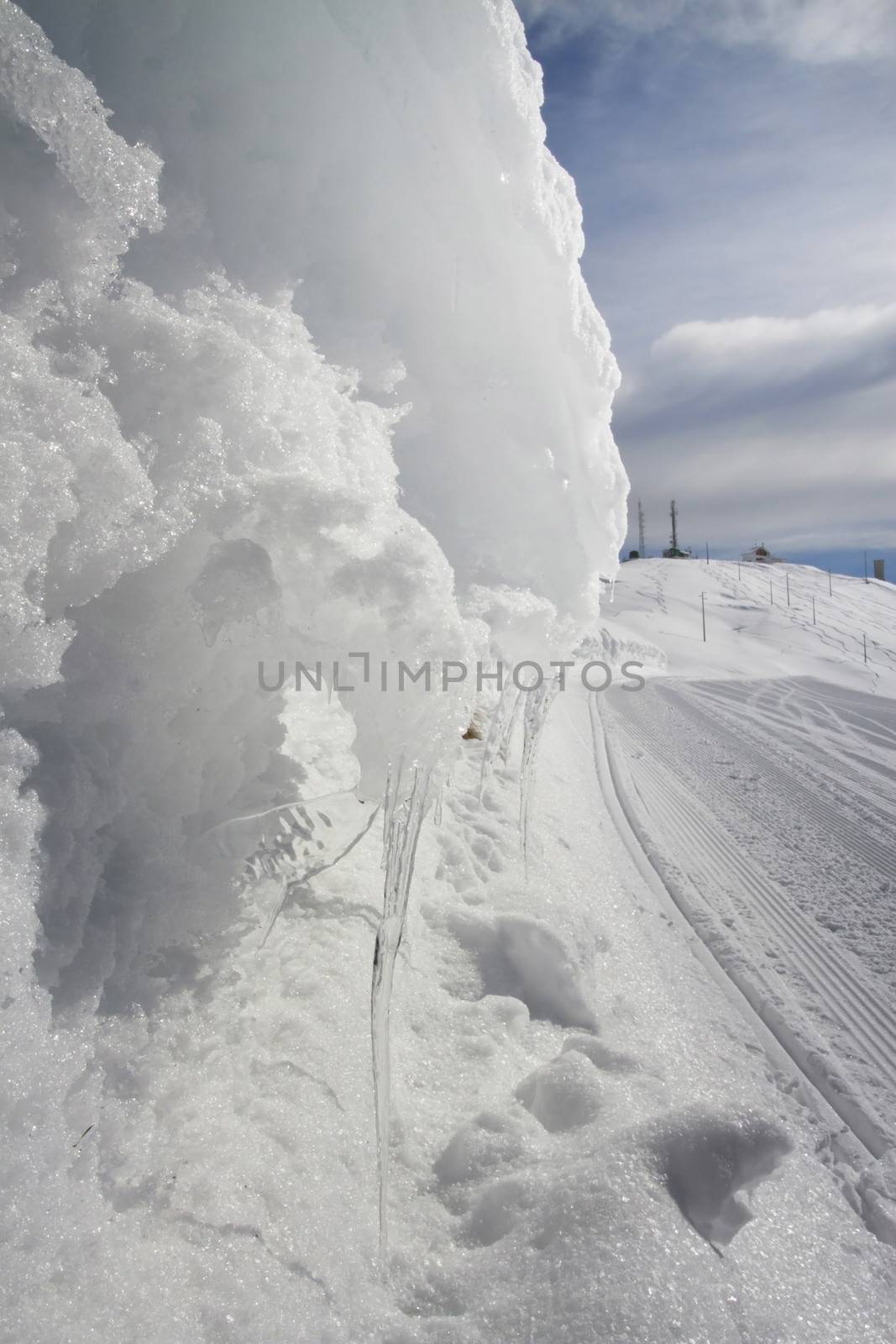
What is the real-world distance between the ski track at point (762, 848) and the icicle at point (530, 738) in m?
0.86

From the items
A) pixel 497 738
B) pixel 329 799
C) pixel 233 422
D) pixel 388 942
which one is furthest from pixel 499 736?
pixel 233 422

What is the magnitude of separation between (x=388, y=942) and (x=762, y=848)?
10.4 ft

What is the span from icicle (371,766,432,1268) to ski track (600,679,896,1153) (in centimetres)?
153

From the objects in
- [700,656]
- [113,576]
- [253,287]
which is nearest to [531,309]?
[253,287]

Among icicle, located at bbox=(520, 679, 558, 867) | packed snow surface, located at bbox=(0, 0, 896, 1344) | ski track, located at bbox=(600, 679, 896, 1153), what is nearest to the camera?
packed snow surface, located at bbox=(0, 0, 896, 1344)

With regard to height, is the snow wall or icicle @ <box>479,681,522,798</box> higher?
the snow wall

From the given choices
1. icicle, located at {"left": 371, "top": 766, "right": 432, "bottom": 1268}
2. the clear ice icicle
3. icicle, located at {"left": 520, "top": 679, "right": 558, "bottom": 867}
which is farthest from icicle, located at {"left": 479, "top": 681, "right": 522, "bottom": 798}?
icicle, located at {"left": 371, "top": 766, "right": 432, "bottom": 1268}

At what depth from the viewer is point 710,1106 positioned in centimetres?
171

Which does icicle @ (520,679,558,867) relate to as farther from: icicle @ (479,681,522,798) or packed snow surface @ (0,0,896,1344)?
packed snow surface @ (0,0,896,1344)

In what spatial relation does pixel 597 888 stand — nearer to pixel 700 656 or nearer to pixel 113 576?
pixel 113 576

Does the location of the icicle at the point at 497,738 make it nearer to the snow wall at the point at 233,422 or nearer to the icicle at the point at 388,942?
the snow wall at the point at 233,422

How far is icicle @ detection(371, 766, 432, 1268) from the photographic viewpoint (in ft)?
5.29

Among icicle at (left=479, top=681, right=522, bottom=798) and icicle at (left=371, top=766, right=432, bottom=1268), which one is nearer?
icicle at (left=371, top=766, right=432, bottom=1268)

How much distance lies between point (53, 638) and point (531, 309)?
2.56m
